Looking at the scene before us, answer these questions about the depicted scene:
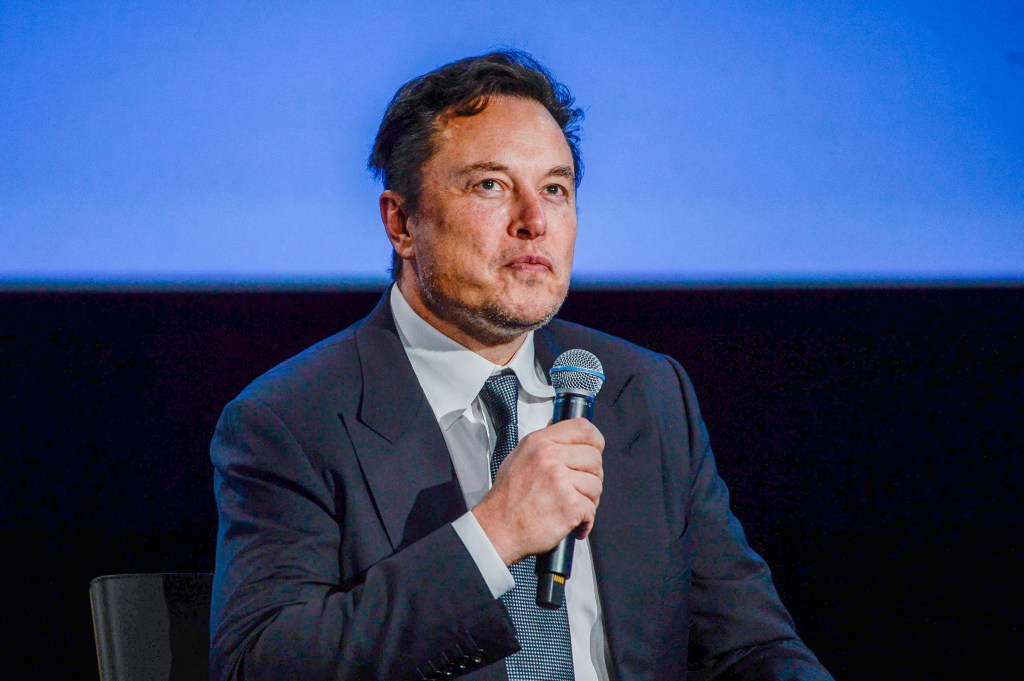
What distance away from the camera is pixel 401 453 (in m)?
1.49

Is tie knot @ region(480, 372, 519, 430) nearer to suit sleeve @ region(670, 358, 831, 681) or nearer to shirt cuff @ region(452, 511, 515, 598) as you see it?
shirt cuff @ region(452, 511, 515, 598)

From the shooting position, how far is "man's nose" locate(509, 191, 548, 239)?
1562 millimetres

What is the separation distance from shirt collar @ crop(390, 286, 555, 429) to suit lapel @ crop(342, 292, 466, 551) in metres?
0.04

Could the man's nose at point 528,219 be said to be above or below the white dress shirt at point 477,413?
above

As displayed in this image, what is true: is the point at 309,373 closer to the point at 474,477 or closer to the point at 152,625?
the point at 474,477

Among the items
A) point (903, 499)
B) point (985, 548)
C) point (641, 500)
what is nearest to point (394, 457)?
point (641, 500)

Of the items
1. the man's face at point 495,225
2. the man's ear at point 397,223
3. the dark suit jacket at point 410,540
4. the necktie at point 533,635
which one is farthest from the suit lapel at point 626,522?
the man's ear at point 397,223

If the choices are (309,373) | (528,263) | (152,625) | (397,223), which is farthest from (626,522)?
(152,625)

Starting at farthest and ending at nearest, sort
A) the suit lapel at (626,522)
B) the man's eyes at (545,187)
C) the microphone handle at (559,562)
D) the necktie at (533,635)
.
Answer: the man's eyes at (545,187) < the suit lapel at (626,522) < the necktie at (533,635) < the microphone handle at (559,562)

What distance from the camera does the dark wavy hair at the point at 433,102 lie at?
1.71 meters

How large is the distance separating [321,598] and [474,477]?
0.34m

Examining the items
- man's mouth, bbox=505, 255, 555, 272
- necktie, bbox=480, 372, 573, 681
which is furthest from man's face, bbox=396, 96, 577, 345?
necktie, bbox=480, 372, 573, 681

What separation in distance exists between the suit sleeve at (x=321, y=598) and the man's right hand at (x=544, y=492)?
7 centimetres

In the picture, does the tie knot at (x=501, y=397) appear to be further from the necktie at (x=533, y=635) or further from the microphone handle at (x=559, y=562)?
the microphone handle at (x=559, y=562)
